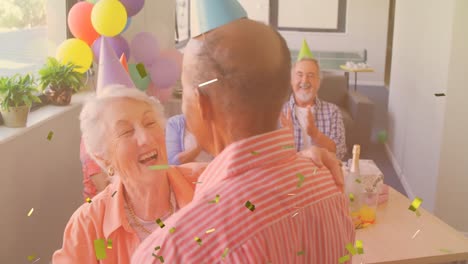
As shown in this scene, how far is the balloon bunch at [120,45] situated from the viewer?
3.47 feet

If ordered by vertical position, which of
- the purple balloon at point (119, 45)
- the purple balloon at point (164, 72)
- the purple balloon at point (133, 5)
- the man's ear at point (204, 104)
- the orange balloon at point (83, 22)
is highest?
the purple balloon at point (133, 5)

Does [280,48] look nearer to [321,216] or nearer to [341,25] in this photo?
[321,216]

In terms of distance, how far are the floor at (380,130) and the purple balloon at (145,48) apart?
164cm

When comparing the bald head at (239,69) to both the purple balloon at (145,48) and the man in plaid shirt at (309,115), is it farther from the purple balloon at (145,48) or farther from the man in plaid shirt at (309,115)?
the purple balloon at (145,48)

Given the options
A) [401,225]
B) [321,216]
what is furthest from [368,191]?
[321,216]

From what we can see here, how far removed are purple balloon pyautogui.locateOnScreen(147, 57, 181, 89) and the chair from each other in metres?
2.16

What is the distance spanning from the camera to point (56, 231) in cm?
168

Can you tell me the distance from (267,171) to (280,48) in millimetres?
133

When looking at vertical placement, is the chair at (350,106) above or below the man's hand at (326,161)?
below

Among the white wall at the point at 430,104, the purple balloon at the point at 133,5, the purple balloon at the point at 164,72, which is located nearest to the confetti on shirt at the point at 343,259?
the purple balloon at the point at 164,72

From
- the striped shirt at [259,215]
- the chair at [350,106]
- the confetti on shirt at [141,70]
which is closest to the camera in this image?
the striped shirt at [259,215]

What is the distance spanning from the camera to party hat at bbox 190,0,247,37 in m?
0.55

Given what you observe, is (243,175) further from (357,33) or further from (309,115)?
(357,33)

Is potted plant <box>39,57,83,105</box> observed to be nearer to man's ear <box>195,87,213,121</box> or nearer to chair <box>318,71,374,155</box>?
man's ear <box>195,87,213,121</box>
